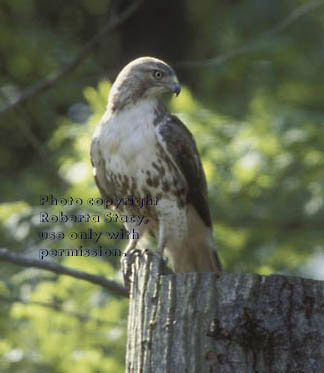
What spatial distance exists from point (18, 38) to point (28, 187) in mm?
1645

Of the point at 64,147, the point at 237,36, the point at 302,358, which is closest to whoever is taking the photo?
the point at 302,358

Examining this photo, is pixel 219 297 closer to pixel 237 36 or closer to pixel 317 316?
pixel 317 316

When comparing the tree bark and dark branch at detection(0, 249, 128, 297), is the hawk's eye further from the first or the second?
the tree bark

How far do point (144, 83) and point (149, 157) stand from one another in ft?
1.72

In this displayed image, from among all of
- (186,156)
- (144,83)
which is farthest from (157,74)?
(186,156)

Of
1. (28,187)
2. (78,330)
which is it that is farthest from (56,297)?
(28,187)

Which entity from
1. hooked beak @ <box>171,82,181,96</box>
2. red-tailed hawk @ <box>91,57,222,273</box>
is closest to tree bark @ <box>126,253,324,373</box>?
red-tailed hawk @ <box>91,57,222,273</box>

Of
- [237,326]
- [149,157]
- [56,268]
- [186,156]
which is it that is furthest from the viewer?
[186,156]

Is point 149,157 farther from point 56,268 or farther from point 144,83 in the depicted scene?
point 56,268

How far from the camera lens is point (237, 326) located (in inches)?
95.3

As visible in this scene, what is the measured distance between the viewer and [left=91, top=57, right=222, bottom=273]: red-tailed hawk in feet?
14.2

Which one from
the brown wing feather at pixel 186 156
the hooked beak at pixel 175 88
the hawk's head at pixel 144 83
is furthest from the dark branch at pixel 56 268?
the hooked beak at pixel 175 88

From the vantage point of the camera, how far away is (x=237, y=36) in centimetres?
866

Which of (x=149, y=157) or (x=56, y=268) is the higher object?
(x=149, y=157)
